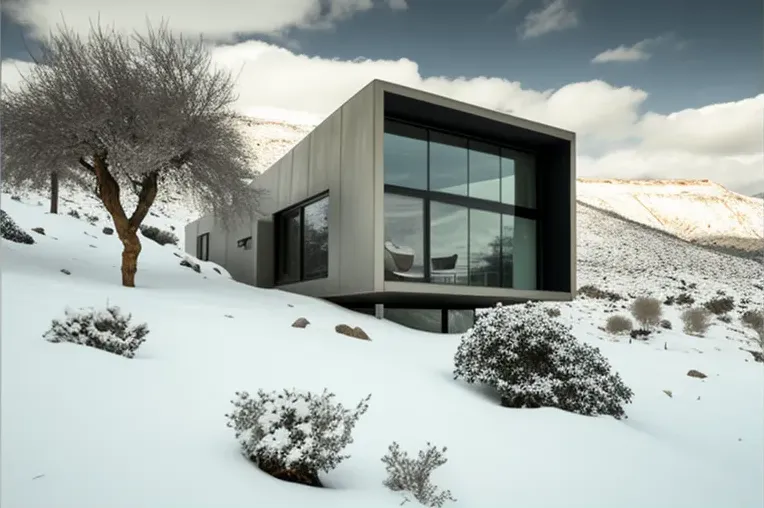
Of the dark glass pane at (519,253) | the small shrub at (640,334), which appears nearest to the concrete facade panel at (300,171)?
the dark glass pane at (519,253)

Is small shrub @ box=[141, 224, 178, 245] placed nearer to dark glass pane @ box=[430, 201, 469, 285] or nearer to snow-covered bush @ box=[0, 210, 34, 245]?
snow-covered bush @ box=[0, 210, 34, 245]

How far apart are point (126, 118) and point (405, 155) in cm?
512

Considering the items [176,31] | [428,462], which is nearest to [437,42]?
[428,462]

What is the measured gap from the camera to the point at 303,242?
46.6ft

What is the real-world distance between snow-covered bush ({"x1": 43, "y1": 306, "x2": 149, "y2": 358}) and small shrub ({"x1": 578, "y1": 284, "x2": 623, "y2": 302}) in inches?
1055

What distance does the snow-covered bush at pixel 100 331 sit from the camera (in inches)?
203

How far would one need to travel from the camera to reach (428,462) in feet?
13.4

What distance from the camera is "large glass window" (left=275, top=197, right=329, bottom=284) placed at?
13.1 m

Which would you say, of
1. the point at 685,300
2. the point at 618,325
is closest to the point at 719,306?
the point at 685,300

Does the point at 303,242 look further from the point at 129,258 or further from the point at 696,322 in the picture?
the point at 696,322

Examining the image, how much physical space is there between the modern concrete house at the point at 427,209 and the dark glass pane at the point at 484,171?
2 centimetres

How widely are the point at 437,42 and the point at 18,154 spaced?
26.5 feet

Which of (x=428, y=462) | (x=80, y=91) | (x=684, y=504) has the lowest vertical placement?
(x=684, y=504)

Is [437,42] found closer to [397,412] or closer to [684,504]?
[397,412]
